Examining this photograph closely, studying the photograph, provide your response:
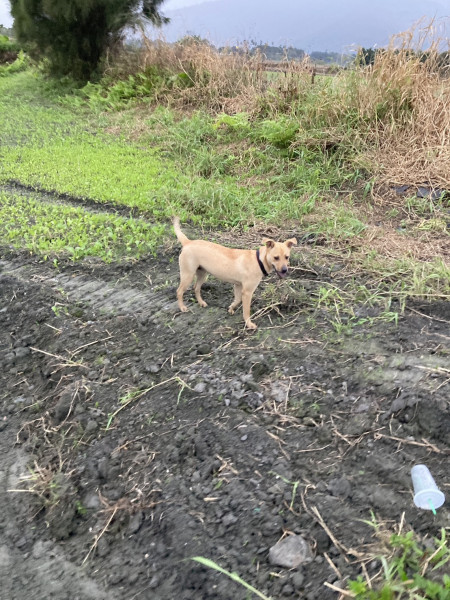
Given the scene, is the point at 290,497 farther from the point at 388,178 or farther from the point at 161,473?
the point at 388,178

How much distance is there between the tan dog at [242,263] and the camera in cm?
357

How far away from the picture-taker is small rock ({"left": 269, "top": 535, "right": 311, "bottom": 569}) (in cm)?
208

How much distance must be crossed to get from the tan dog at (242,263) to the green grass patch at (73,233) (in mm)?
1218

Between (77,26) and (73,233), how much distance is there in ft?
34.9

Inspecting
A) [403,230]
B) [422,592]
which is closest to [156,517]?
[422,592]

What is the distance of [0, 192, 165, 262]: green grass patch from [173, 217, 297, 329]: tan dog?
3.99 ft

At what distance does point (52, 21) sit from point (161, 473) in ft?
47.1

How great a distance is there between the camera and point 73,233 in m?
5.48

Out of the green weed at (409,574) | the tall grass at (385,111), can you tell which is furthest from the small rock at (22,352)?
the tall grass at (385,111)

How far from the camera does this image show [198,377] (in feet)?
10.5

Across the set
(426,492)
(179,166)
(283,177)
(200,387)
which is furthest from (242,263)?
(179,166)

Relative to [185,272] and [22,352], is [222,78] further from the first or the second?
[22,352]

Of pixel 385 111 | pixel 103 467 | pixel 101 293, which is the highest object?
pixel 385 111

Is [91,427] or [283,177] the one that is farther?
[283,177]
